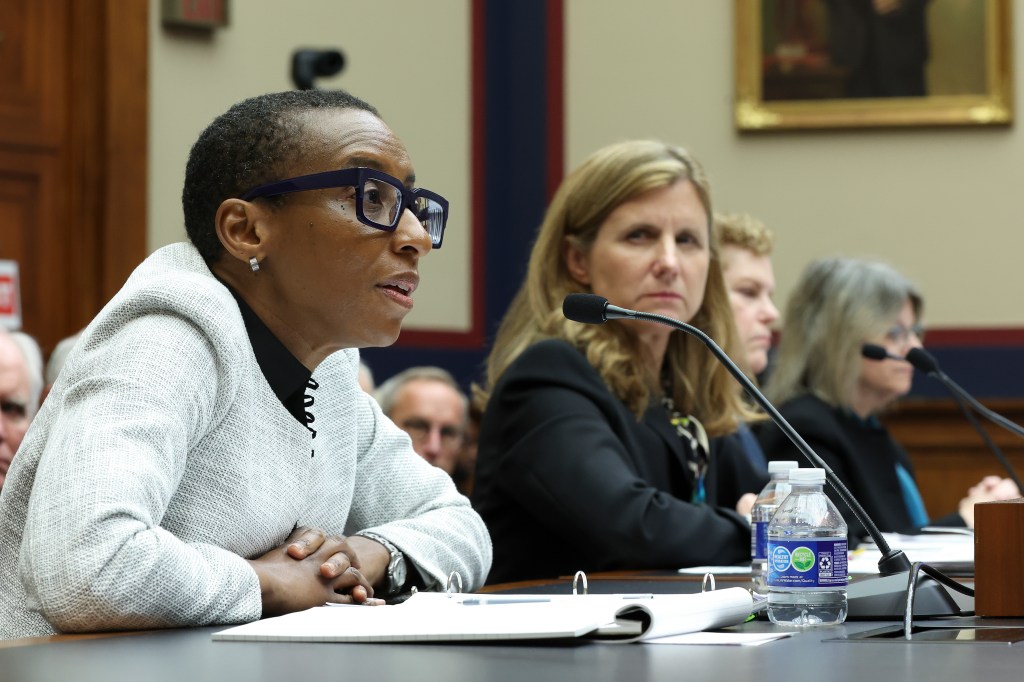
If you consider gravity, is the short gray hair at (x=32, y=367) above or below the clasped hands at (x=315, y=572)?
above

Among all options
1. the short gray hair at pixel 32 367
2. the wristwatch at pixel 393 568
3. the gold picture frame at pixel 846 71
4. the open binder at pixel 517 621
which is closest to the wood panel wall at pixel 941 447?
the gold picture frame at pixel 846 71

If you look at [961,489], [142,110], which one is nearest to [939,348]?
[961,489]

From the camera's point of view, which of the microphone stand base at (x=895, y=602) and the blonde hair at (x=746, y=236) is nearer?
the microphone stand base at (x=895, y=602)

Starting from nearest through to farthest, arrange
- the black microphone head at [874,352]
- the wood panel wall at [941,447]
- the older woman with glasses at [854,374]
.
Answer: the black microphone head at [874,352]
the older woman with glasses at [854,374]
the wood panel wall at [941,447]

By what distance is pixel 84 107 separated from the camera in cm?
554

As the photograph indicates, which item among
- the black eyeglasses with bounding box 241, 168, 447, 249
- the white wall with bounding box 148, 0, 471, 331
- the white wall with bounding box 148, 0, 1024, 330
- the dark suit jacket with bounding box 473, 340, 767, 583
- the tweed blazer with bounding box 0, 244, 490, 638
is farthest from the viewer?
the white wall with bounding box 148, 0, 1024, 330

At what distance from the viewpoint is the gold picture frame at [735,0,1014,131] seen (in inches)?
250

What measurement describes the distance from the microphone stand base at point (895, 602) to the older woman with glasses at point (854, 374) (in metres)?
2.40

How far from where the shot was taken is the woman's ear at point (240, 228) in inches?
79.2

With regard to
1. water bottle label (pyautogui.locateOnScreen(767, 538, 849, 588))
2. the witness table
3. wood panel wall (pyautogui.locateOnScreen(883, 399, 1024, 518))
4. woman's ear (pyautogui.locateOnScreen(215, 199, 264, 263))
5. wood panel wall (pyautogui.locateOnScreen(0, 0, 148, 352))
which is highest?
wood panel wall (pyautogui.locateOnScreen(0, 0, 148, 352))

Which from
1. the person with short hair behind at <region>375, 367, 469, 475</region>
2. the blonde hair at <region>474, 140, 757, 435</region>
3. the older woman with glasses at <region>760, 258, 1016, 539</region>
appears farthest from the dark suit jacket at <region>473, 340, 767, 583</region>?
the person with short hair behind at <region>375, 367, 469, 475</region>

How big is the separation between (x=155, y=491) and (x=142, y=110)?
409cm

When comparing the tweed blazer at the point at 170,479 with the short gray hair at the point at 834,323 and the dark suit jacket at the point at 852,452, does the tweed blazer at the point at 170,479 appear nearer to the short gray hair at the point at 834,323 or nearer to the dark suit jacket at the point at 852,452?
the dark suit jacket at the point at 852,452

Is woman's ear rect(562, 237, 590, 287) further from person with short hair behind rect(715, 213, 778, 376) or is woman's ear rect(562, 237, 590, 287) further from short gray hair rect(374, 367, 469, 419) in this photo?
short gray hair rect(374, 367, 469, 419)
